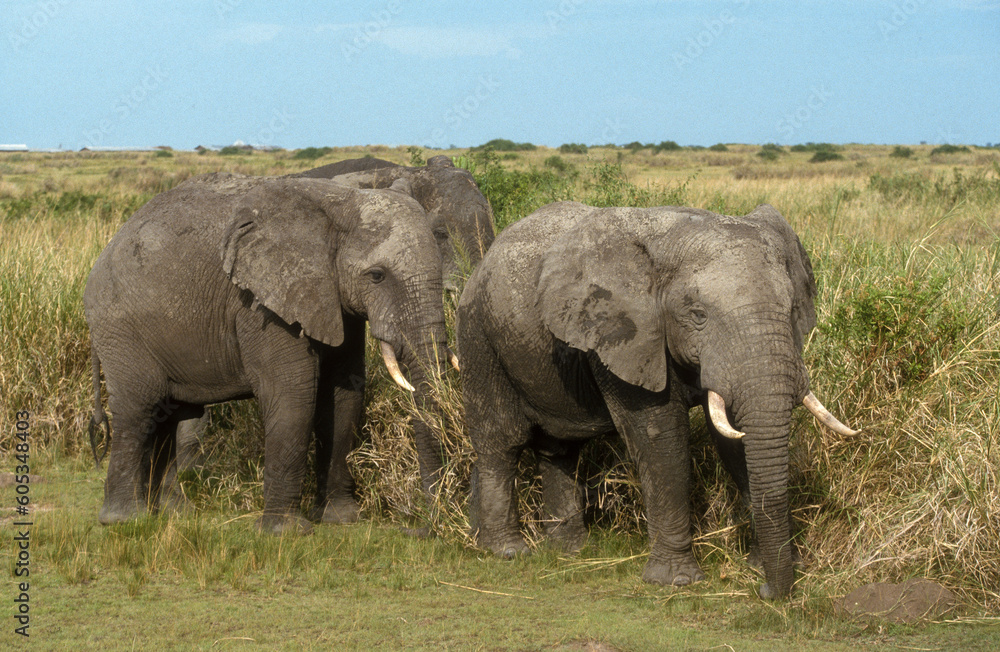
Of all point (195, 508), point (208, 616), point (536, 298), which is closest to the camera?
point (208, 616)

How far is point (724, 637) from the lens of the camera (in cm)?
523

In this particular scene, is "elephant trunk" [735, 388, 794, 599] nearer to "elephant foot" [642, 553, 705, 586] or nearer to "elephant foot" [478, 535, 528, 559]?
"elephant foot" [642, 553, 705, 586]

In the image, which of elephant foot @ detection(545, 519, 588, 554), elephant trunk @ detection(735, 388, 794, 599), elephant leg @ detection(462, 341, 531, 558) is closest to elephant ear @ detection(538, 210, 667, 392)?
elephant trunk @ detection(735, 388, 794, 599)

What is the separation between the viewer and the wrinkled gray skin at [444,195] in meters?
11.5

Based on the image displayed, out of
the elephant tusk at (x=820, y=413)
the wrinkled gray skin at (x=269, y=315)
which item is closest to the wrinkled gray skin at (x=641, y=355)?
the elephant tusk at (x=820, y=413)

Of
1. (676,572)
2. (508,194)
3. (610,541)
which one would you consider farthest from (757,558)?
(508,194)

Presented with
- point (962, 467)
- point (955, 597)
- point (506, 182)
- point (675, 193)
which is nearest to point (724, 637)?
point (955, 597)

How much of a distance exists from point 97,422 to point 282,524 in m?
1.92

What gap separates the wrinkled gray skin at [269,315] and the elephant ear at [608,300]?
1.19 meters

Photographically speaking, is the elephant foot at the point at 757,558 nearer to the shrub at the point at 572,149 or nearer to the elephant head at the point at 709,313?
the elephant head at the point at 709,313

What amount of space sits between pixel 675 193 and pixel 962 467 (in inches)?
287

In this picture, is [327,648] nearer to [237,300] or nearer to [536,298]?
[536,298]

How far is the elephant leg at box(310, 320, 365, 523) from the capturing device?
7.43m

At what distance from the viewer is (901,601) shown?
5.36 m
